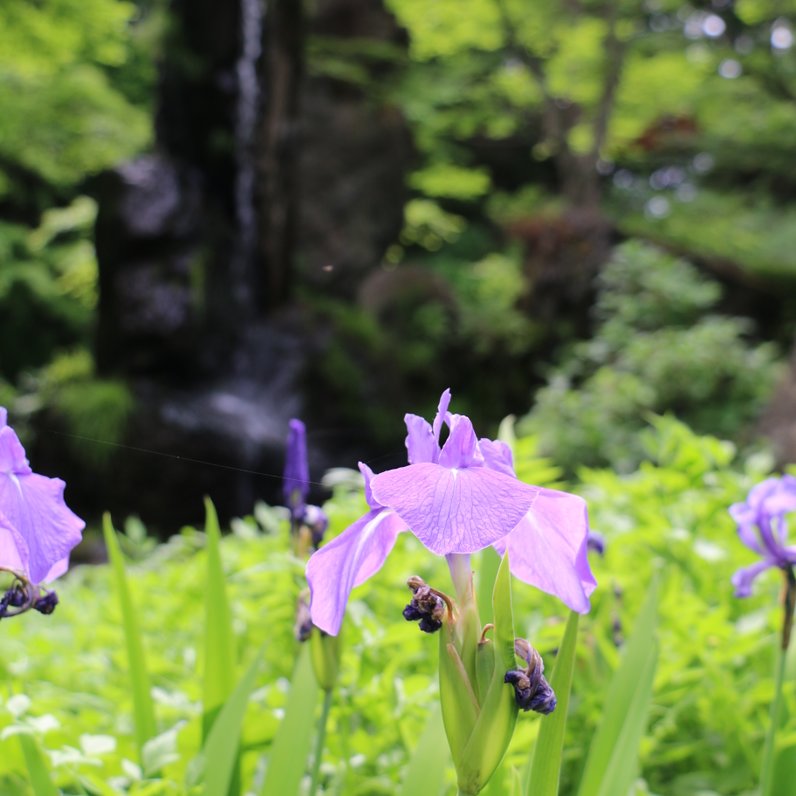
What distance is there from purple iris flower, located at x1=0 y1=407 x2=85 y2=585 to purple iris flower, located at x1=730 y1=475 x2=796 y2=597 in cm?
69

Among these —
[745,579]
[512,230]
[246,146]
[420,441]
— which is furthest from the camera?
[512,230]

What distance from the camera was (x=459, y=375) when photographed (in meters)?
8.62

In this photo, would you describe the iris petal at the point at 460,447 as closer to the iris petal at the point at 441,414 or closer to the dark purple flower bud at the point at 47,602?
the iris petal at the point at 441,414

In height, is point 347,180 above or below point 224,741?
below

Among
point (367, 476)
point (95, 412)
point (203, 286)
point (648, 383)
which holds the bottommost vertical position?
point (95, 412)

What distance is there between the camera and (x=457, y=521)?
451 millimetres

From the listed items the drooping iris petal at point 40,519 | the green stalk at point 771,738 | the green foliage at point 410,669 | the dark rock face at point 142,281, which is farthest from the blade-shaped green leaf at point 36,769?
the dark rock face at point 142,281

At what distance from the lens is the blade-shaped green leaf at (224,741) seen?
70 cm

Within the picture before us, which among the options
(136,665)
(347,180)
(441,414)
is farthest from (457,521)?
(347,180)

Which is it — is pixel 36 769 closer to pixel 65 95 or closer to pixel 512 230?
pixel 65 95

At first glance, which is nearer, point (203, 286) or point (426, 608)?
point (426, 608)

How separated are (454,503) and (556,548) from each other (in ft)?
0.40

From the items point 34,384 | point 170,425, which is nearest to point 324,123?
point 34,384

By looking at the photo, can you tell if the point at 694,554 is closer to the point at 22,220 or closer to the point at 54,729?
the point at 54,729
